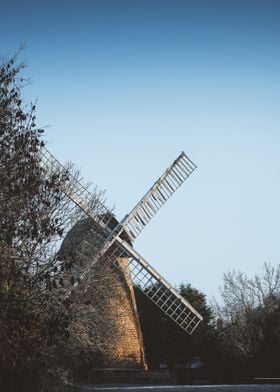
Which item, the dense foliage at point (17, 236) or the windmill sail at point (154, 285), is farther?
the windmill sail at point (154, 285)

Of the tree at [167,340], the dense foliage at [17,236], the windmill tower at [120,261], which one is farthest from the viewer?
the tree at [167,340]

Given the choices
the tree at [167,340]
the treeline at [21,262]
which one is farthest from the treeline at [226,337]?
the treeline at [21,262]

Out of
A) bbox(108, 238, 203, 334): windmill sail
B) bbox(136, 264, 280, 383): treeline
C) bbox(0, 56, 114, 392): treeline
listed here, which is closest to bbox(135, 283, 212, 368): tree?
A: bbox(136, 264, 280, 383): treeline

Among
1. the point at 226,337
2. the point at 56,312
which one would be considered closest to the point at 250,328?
the point at 226,337

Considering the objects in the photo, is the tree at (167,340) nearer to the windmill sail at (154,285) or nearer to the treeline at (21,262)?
the windmill sail at (154,285)

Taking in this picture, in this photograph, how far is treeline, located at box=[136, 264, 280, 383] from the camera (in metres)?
32.2

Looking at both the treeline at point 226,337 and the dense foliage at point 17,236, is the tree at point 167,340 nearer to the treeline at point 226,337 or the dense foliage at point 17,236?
the treeline at point 226,337

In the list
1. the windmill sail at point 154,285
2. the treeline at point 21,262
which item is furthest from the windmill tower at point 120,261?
the treeline at point 21,262

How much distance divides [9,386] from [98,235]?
464 inches

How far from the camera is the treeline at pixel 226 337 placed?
32.2m

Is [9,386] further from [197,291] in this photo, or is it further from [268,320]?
[197,291]

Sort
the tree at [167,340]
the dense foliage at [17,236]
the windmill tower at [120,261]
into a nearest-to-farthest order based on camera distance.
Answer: the dense foliage at [17,236]
the windmill tower at [120,261]
the tree at [167,340]

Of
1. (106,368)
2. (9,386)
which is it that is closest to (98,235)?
(106,368)

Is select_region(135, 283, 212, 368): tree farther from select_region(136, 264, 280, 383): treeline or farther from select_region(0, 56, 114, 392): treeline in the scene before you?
select_region(0, 56, 114, 392): treeline
